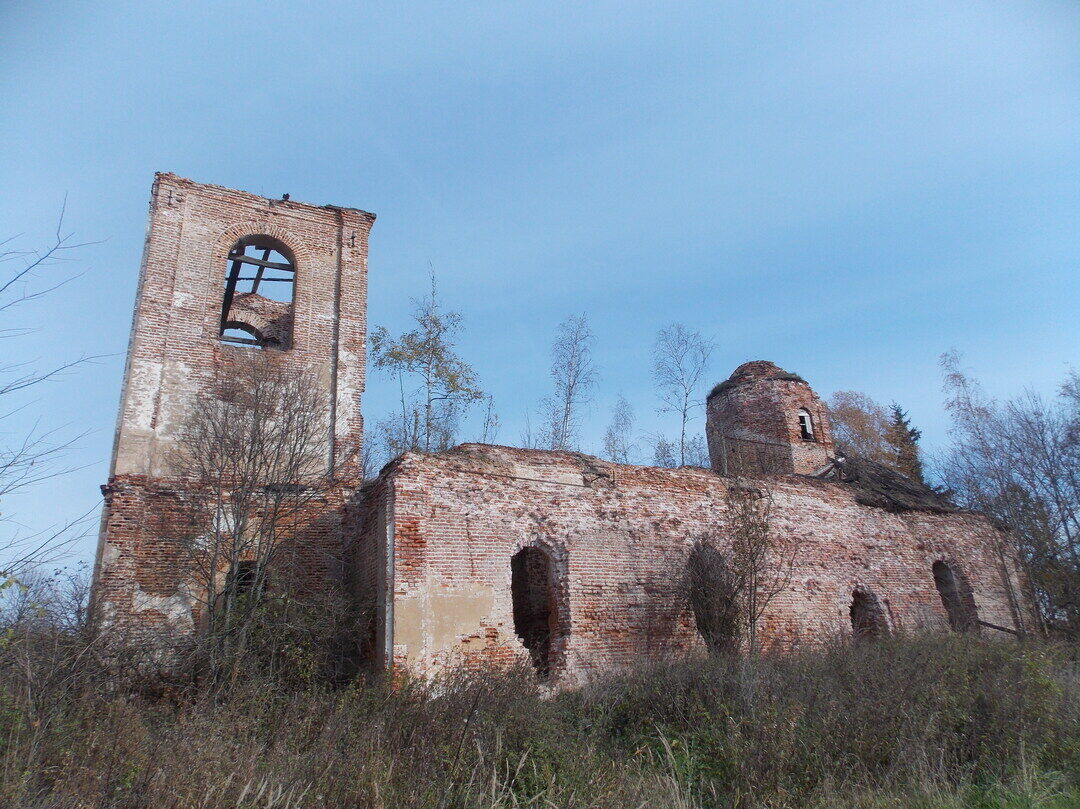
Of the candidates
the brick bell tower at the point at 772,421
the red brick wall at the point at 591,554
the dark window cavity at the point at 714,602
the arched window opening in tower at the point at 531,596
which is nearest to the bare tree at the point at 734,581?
the dark window cavity at the point at 714,602

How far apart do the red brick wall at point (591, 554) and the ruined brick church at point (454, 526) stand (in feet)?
0.10

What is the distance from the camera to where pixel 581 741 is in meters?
7.16

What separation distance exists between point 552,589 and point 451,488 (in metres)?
2.22

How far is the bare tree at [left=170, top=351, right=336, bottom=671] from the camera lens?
10.2 m

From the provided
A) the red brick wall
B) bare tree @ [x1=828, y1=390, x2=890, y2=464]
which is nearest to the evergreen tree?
bare tree @ [x1=828, y1=390, x2=890, y2=464]

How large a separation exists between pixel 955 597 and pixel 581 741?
41.2 ft

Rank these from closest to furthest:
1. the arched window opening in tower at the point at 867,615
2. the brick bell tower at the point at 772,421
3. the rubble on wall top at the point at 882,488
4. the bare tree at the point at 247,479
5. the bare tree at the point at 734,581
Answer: the bare tree at the point at 247,479 < the bare tree at the point at 734,581 < the arched window opening in tower at the point at 867,615 < the rubble on wall top at the point at 882,488 < the brick bell tower at the point at 772,421

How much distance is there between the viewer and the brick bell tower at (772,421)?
2150 cm

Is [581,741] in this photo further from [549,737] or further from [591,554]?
Result: [591,554]

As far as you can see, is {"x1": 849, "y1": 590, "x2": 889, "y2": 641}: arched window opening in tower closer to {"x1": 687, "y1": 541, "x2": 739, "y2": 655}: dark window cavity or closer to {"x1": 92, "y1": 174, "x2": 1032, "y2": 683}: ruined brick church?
{"x1": 92, "y1": 174, "x2": 1032, "y2": 683}: ruined brick church

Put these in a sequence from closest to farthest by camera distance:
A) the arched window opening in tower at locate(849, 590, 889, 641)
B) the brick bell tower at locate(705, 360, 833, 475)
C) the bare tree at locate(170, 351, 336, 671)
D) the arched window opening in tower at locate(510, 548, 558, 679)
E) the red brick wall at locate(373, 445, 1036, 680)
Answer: the red brick wall at locate(373, 445, 1036, 680), the bare tree at locate(170, 351, 336, 671), the arched window opening in tower at locate(510, 548, 558, 679), the arched window opening in tower at locate(849, 590, 889, 641), the brick bell tower at locate(705, 360, 833, 475)

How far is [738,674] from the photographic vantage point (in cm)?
865

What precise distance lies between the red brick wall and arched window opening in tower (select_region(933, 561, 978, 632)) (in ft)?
3.76

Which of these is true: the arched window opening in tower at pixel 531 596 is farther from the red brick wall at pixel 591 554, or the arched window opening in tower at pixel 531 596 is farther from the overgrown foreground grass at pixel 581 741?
the overgrown foreground grass at pixel 581 741
